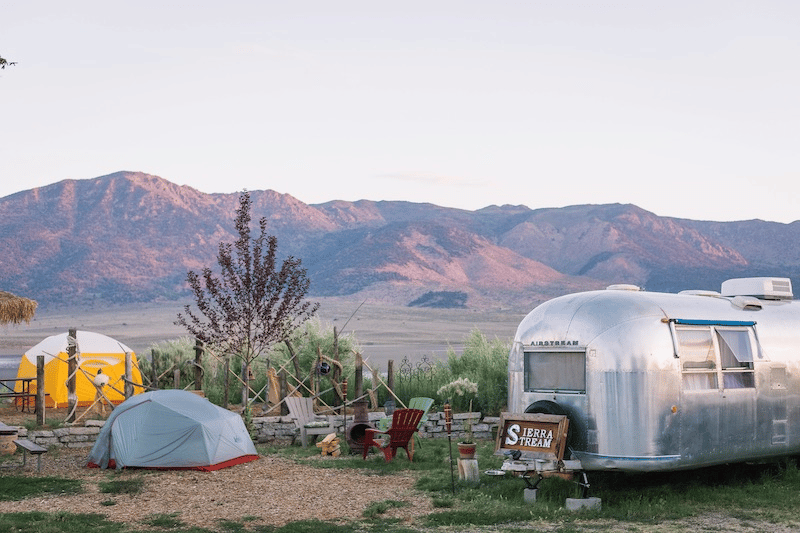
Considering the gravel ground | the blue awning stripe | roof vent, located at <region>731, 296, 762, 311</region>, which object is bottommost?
the gravel ground

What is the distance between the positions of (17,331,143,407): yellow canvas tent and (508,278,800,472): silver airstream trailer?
1157 cm

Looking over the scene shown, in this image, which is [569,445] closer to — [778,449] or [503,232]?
[778,449]

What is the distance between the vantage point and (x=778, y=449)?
1093 cm

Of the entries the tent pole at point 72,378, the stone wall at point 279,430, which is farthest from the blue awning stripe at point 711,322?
the tent pole at point 72,378

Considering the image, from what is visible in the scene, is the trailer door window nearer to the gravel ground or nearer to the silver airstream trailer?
the silver airstream trailer

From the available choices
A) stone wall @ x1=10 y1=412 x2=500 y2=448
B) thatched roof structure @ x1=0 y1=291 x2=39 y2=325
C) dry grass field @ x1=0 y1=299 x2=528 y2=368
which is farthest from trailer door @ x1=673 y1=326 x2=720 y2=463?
dry grass field @ x1=0 y1=299 x2=528 y2=368

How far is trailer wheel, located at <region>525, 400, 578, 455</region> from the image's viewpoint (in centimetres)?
1007

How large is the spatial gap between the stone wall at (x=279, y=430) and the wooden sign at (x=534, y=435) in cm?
565

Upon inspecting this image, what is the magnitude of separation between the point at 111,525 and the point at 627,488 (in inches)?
222

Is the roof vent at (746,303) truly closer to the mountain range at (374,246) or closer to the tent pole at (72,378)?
the tent pole at (72,378)

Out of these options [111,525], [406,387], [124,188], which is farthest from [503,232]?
[111,525]

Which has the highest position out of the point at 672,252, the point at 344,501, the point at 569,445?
the point at 672,252

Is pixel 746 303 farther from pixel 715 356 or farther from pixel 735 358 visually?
pixel 715 356

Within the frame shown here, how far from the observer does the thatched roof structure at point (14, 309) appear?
16.8m
